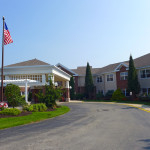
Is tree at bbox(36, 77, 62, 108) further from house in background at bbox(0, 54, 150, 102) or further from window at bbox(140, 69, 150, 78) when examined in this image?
window at bbox(140, 69, 150, 78)

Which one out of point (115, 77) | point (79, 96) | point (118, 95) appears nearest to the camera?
point (118, 95)

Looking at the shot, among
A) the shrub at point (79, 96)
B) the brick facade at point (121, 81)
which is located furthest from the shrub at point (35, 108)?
the shrub at point (79, 96)

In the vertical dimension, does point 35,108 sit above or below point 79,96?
below

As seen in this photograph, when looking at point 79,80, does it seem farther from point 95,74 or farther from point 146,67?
point 146,67

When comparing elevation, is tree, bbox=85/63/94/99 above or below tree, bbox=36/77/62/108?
above

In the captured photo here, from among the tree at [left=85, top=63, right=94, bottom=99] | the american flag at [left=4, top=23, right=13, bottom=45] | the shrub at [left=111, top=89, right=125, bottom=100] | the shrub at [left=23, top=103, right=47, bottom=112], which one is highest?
the american flag at [left=4, top=23, right=13, bottom=45]

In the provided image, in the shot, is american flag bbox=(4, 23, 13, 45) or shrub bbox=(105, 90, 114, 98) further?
shrub bbox=(105, 90, 114, 98)

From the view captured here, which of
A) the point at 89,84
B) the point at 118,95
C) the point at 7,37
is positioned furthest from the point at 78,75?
the point at 7,37

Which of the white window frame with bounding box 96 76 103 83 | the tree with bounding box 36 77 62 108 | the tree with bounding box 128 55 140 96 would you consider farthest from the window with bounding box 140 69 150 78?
the tree with bounding box 36 77 62 108

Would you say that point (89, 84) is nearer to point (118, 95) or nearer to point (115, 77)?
point (115, 77)

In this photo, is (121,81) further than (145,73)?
Yes

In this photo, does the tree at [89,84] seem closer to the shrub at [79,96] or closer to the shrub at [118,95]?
the shrub at [79,96]

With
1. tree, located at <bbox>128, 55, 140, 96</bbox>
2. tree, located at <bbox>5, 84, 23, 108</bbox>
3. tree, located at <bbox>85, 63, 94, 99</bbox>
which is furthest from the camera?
tree, located at <bbox>85, 63, 94, 99</bbox>

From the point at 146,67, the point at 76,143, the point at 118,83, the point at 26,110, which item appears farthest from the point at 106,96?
the point at 76,143
